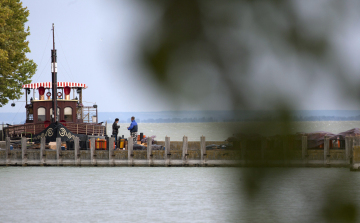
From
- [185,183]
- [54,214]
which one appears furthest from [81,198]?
[185,183]

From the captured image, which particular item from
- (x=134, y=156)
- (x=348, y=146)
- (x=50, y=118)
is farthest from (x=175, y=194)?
(x=50, y=118)

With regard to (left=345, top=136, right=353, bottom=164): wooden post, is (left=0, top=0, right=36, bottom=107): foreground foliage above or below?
above

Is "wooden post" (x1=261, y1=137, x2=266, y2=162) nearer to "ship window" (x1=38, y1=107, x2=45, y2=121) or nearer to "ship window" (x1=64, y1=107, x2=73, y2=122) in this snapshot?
"ship window" (x1=64, y1=107, x2=73, y2=122)

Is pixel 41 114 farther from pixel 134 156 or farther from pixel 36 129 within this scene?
pixel 134 156

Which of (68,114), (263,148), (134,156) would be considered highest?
(68,114)

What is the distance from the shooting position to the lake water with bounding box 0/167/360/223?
135 cm

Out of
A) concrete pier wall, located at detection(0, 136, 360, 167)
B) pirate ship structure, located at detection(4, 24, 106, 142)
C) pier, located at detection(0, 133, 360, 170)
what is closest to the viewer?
pier, located at detection(0, 133, 360, 170)

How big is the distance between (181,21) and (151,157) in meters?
24.2

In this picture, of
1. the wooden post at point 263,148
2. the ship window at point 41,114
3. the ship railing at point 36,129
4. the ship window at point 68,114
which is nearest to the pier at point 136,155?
the ship railing at point 36,129

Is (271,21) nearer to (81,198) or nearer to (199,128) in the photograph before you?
(199,128)

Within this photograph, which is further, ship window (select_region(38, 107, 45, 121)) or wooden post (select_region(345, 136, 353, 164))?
ship window (select_region(38, 107, 45, 121))

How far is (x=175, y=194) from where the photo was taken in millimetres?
19531

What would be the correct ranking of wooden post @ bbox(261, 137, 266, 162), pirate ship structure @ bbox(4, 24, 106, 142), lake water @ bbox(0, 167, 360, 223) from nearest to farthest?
wooden post @ bbox(261, 137, 266, 162) → lake water @ bbox(0, 167, 360, 223) → pirate ship structure @ bbox(4, 24, 106, 142)

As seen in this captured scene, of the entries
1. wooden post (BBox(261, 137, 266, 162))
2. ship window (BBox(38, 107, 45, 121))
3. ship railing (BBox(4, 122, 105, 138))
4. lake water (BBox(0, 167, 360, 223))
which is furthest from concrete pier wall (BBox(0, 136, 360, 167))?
wooden post (BBox(261, 137, 266, 162))
